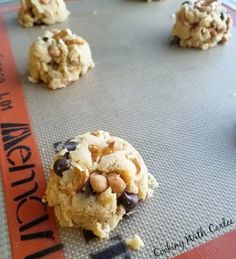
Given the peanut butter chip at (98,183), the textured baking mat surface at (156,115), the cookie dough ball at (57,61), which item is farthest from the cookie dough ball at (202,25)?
the peanut butter chip at (98,183)

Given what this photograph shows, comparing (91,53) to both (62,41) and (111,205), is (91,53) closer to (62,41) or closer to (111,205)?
(62,41)

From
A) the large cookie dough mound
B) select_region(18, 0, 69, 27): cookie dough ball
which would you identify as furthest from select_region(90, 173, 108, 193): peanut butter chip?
select_region(18, 0, 69, 27): cookie dough ball

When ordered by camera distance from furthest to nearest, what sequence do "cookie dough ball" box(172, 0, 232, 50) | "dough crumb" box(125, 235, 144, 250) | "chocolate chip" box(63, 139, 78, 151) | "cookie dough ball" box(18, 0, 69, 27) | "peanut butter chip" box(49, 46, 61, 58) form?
1. "cookie dough ball" box(18, 0, 69, 27)
2. "cookie dough ball" box(172, 0, 232, 50)
3. "peanut butter chip" box(49, 46, 61, 58)
4. "chocolate chip" box(63, 139, 78, 151)
5. "dough crumb" box(125, 235, 144, 250)

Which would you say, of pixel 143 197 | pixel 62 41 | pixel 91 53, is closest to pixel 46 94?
pixel 62 41

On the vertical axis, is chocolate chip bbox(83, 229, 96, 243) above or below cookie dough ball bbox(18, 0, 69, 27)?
below

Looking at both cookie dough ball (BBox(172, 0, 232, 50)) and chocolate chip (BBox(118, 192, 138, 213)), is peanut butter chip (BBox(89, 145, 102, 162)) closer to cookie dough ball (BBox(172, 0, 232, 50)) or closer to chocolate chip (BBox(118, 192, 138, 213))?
chocolate chip (BBox(118, 192, 138, 213))

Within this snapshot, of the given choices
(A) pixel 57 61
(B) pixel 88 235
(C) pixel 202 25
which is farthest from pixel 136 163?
(C) pixel 202 25
